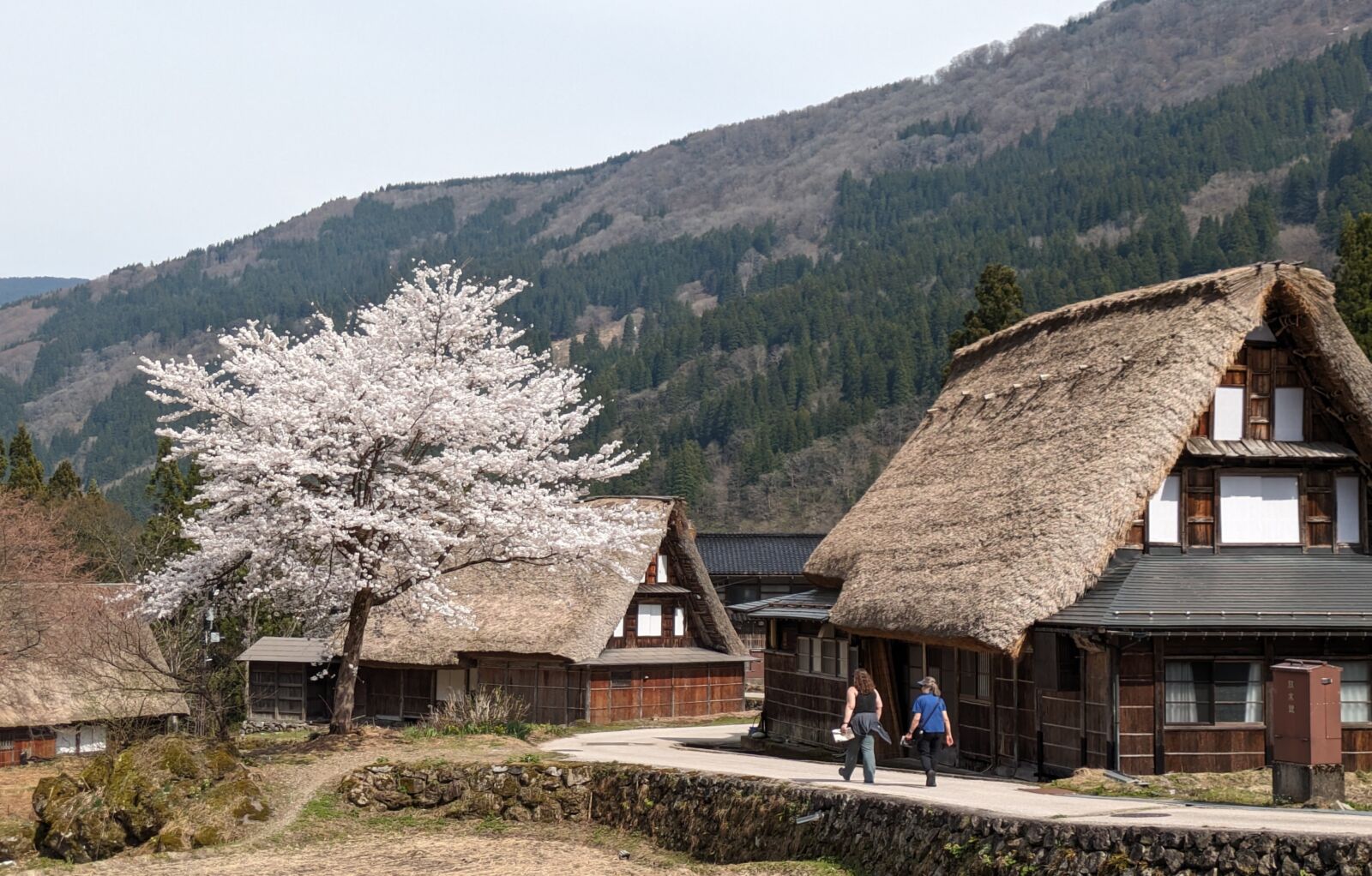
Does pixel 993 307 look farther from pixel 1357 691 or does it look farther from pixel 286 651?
pixel 1357 691

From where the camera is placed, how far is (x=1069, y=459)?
76.5ft

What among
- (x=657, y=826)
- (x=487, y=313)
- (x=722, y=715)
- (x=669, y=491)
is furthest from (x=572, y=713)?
(x=669, y=491)

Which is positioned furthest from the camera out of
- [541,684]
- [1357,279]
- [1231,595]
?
[1357,279]

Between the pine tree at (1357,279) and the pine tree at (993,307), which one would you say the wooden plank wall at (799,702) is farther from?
the pine tree at (1357,279)

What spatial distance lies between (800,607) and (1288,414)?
34.1ft

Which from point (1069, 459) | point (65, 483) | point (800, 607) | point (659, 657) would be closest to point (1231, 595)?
point (1069, 459)

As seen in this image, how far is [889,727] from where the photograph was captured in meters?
26.2

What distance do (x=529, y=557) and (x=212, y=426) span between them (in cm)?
662

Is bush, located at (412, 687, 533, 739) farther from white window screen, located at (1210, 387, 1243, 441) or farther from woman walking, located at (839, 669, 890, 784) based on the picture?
white window screen, located at (1210, 387, 1243, 441)

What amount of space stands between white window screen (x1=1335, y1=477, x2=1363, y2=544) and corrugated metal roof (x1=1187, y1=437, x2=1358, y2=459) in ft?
2.22

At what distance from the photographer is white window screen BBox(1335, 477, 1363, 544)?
A: 2358 centimetres

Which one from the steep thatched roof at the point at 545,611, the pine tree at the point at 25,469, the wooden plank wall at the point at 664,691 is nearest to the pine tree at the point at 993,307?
the steep thatched roof at the point at 545,611

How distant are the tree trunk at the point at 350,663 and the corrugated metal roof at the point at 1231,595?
13.1 meters

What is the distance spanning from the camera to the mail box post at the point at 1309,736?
53.5 ft
